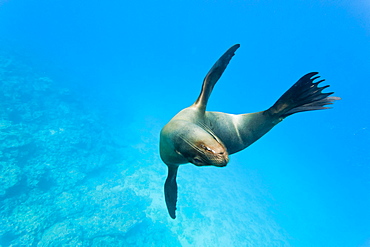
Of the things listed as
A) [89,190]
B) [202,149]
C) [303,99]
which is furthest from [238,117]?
[89,190]

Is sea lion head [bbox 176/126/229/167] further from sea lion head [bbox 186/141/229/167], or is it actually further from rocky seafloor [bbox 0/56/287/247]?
rocky seafloor [bbox 0/56/287/247]

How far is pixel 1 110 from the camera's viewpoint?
14.5 meters

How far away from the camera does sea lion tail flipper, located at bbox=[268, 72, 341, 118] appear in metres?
2.98

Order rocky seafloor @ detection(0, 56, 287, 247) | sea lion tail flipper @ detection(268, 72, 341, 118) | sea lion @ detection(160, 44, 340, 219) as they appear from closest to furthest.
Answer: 1. sea lion @ detection(160, 44, 340, 219)
2. sea lion tail flipper @ detection(268, 72, 341, 118)
3. rocky seafloor @ detection(0, 56, 287, 247)

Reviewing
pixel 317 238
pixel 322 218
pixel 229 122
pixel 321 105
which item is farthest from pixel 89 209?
pixel 322 218

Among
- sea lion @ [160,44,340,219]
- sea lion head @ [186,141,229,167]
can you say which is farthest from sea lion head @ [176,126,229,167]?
sea lion @ [160,44,340,219]

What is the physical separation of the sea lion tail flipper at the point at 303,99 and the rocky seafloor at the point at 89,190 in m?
10.5

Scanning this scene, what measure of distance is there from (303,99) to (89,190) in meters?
14.1

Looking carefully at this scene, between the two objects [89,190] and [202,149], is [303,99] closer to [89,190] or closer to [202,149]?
[202,149]

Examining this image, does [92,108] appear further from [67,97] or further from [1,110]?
[1,110]

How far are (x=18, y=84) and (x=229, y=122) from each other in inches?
924

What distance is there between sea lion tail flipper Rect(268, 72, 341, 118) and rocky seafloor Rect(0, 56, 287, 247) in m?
10.5

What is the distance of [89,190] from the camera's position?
13289mm

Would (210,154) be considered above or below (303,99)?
below
